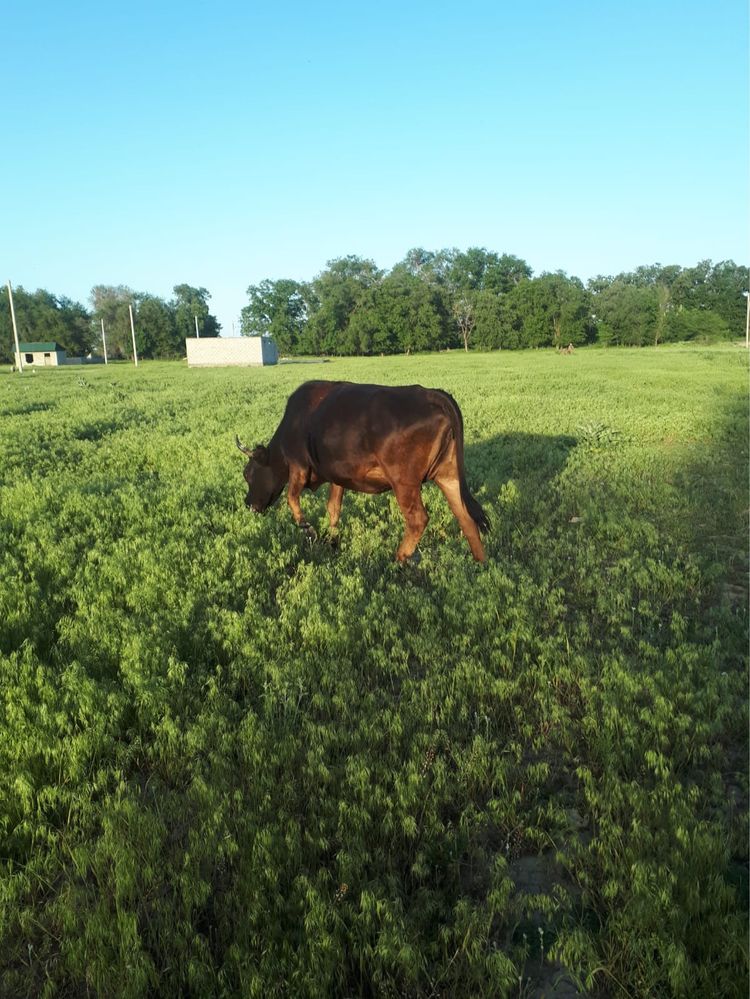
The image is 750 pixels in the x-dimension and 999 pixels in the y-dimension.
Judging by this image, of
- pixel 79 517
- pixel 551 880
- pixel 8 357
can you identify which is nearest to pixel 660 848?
pixel 551 880

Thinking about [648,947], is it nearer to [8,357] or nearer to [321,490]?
[321,490]

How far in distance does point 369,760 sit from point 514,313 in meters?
96.7

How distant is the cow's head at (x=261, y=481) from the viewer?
7.83 meters

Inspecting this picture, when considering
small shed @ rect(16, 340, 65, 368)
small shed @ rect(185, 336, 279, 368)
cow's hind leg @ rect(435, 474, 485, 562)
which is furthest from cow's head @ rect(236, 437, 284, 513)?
small shed @ rect(16, 340, 65, 368)

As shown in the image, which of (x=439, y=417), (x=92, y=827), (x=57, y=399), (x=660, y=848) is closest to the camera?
(x=660, y=848)

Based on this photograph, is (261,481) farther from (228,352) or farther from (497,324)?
(497,324)

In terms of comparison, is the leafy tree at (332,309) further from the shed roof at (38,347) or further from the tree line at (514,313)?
the shed roof at (38,347)

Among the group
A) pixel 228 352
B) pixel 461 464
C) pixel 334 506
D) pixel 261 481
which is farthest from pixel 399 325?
pixel 461 464

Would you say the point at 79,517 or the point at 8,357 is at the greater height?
the point at 8,357

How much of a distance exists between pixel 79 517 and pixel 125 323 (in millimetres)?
107137

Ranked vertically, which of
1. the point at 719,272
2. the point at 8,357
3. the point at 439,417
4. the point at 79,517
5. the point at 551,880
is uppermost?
the point at 719,272

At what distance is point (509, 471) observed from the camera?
10.8 metres

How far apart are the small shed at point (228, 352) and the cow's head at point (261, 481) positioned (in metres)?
64.0

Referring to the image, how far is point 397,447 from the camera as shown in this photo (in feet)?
20.8
